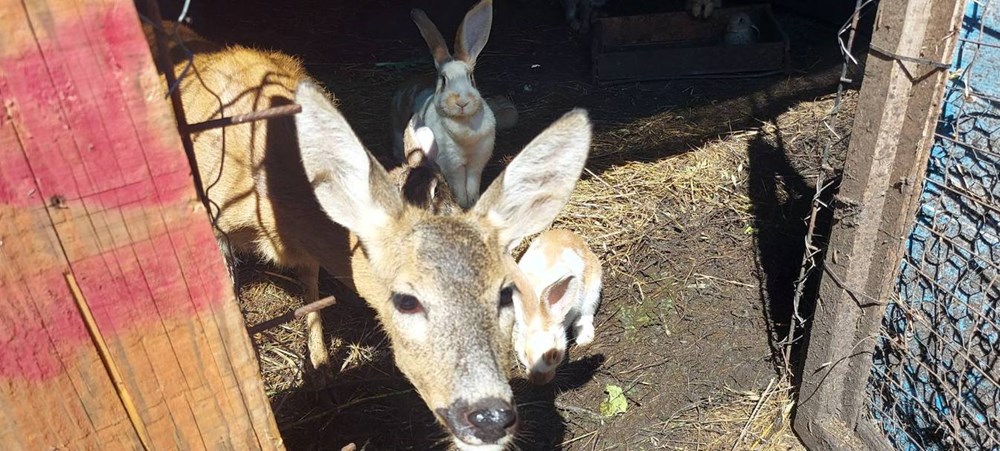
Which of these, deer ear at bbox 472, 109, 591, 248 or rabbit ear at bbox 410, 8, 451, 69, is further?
rabbit ear at bbox 410, 8, 451, 69

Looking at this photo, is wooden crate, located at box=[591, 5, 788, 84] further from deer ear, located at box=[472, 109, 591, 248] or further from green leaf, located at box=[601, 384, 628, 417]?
deer ear, located at box=[472, 109, 591, 248]

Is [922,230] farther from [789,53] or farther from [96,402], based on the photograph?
[789,53]

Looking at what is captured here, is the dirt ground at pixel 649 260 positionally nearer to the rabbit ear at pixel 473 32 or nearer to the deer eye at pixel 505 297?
the rabbit ear at pixel 473 32

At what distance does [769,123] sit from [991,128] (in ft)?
12.9

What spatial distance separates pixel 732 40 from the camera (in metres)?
8.00

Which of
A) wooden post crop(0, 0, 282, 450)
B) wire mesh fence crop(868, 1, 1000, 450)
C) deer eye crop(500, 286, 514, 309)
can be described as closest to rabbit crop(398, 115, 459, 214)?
deer eye crop(500, 286, 514, 309)

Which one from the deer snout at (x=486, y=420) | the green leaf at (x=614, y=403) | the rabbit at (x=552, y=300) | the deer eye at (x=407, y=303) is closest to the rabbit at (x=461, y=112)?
the rabbit at (x=552, y=300)

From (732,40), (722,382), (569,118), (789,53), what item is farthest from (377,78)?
(569,118)

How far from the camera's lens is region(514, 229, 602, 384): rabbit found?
405 centimetres

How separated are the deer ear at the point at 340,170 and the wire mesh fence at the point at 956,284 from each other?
2220 millimetres

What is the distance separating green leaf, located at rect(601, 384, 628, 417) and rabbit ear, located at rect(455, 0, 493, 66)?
264cm

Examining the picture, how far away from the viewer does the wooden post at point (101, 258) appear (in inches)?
54.2

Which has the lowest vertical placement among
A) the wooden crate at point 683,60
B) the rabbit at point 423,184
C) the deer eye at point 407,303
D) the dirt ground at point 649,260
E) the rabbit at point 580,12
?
the dirt ground at point 649,260

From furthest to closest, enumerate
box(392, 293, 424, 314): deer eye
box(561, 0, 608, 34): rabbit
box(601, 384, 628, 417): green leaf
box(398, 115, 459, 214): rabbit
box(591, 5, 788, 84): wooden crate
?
box(561, 0, 608, 34): rabbit, box(591, 5, 788, 84): wooden crate, box(601, 384, 628, 417): green leaf, box(398, 115, 459, 214): rabbit, box(392, 293, 424, 314): deer eye
